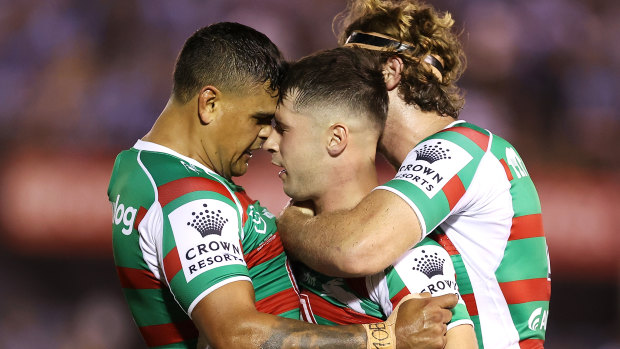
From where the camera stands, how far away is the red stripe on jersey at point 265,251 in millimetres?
2832

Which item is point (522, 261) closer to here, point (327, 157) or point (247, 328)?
point (327, 157)

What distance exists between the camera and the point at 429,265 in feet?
8.67

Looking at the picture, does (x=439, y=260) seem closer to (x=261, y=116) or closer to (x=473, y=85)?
(x=261, y=116)

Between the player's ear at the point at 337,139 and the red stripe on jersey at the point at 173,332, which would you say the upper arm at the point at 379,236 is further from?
the red stripe on jersey at the point at 173,332

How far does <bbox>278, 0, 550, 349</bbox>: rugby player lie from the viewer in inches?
102

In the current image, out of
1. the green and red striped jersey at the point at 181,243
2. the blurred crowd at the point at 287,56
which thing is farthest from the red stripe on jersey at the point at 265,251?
the blurred crowd at the point at 287,56

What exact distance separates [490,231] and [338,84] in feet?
2.73

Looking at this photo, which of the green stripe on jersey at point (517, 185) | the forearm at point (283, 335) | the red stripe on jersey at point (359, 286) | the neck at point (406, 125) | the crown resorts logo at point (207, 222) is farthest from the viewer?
the neck at point (406, 125)

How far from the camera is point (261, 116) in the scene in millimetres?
2961

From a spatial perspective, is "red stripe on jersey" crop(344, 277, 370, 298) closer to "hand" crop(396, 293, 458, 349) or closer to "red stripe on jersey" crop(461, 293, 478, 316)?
"hand" crop(396, 293, 458, 349)

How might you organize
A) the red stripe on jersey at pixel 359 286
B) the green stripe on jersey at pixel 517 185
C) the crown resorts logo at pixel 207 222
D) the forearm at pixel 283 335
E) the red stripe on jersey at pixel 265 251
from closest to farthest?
the forearm at pixel 283 335 → the crown resorts logo at pixel 207 222 → the red stripe on jersey at pixel 359 286 → the red stripe on jersey at pixel 265 251 → the green stripe on jersey at pixel 517 185

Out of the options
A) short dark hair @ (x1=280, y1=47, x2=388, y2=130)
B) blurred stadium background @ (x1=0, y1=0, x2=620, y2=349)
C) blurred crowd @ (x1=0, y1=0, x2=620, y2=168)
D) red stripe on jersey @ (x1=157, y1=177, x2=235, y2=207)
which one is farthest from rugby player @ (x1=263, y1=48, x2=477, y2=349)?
blurred crowd @ (x1=0, y1=0, x2=620, y2=168)

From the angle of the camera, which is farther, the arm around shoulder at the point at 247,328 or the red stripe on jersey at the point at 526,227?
the red stripe on jersey at the point at 526,227

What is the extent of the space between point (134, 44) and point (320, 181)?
5.58m
